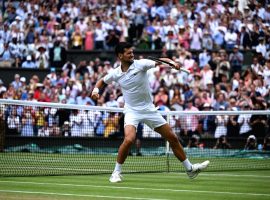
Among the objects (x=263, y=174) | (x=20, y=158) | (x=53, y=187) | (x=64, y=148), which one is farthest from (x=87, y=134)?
(x=53, y=187)

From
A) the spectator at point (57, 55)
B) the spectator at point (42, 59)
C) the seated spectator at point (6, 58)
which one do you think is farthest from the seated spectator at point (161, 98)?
the seated spectator at point (6, 58)

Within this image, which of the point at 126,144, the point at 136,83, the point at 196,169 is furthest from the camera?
the point at 196,169

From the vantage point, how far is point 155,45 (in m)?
33.6

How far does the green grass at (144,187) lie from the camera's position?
1291 centimetres

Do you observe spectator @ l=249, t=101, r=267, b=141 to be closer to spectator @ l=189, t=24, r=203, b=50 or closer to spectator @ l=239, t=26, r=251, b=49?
spectator @ l=239, t=26, r=251, b=49

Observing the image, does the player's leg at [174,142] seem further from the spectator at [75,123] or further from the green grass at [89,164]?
the spectator at [75,123]

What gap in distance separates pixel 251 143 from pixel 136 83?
9.26 meters

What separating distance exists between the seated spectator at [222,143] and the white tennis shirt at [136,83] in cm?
896

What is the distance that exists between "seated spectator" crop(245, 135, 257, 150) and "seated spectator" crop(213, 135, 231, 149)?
2.05 ft

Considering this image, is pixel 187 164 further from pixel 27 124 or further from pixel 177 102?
pixel 177 102

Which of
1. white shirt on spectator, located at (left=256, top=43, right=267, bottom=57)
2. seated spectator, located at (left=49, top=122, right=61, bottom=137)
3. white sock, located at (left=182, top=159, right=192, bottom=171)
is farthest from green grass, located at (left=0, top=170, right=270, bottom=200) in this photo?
white shirt on spectator, located at (left=256, top=43, right=267, bottom=57)

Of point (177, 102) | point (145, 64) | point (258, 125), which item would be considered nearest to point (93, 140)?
point (258, 125)

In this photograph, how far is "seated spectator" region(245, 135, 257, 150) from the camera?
23700 mm

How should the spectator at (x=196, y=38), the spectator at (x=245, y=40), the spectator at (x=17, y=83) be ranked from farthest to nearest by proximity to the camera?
the spectator at (x=196, y=38) → the spectator at (x=245, y=40) → the spectator at (x=17, y=83)
